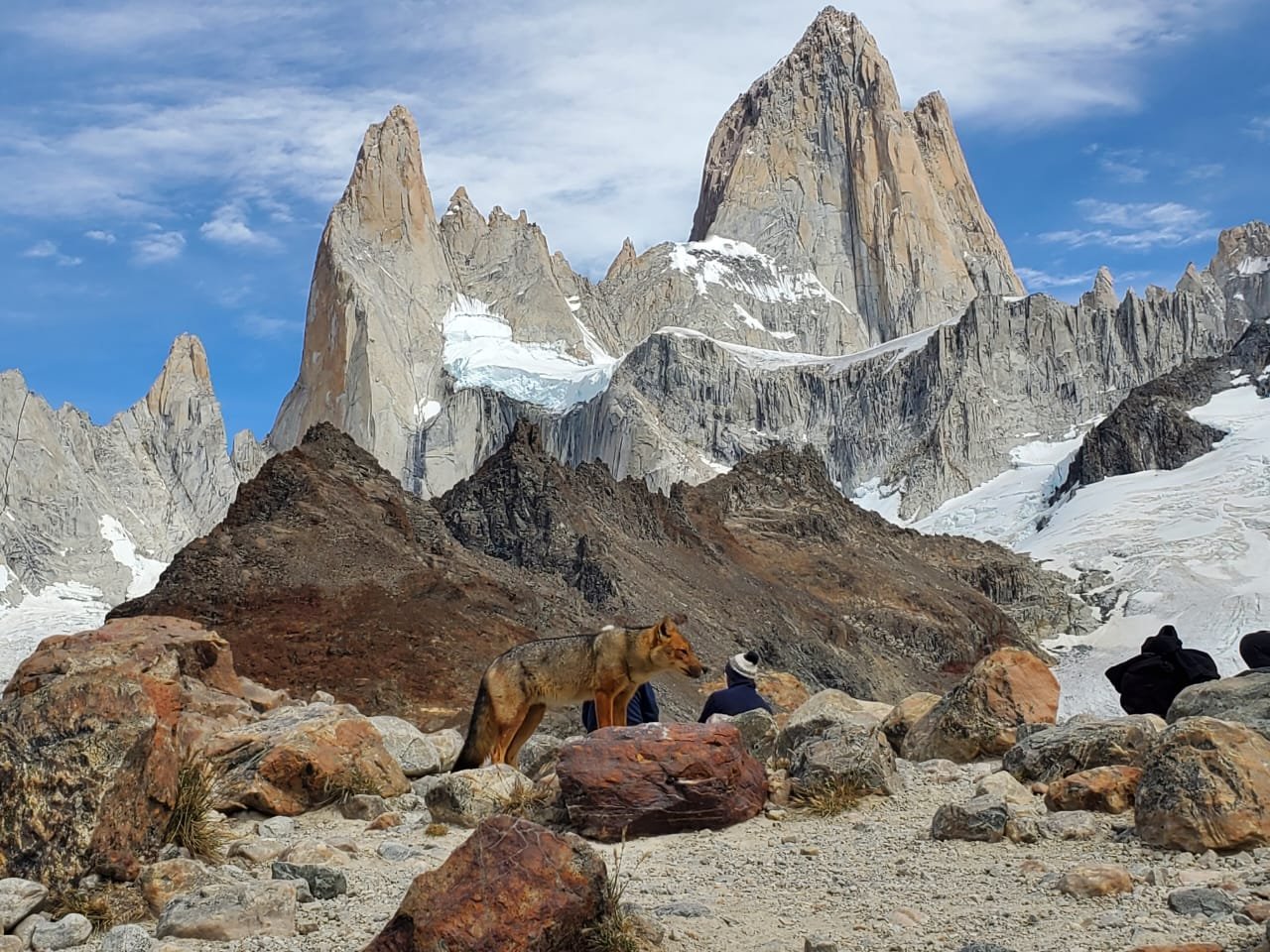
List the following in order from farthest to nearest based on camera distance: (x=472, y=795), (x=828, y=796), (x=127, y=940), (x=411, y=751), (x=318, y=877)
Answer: (x=411, y=751)
(x=472, y=795)
(x=828, y=796)
(x=318, y=877)
(x=127, y=940)

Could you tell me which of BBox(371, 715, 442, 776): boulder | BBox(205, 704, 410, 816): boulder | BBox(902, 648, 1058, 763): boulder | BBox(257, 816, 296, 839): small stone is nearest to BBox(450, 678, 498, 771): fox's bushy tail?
BBox(205, 704, 410, 816): boulder

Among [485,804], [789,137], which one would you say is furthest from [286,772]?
[789,137]

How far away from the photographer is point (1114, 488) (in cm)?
11912

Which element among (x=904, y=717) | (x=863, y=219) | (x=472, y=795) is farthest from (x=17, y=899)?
(x=863, y=219)

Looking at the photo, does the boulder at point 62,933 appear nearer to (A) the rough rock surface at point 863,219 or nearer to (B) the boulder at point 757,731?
(B) the boulder at point 757,731

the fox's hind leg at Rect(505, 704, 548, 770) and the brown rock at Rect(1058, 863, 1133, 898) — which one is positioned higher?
the fox's hind leg at Rect(505, 704, 548, 770)

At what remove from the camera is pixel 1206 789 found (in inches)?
293

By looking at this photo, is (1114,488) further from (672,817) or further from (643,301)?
(672,817)

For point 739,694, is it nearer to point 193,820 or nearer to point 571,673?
point 571,673

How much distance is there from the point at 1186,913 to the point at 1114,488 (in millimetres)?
119263

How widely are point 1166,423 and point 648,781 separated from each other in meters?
122

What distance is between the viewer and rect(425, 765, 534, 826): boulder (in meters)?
9.39

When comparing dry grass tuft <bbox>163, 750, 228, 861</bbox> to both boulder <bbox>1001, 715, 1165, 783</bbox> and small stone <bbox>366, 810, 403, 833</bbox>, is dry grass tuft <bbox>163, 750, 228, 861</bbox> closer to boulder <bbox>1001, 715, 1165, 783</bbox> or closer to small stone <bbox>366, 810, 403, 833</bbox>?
small stone <bbox>366, 810, 403, 833</bbox>

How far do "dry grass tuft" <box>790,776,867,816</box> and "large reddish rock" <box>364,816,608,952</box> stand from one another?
11.4 ft
